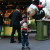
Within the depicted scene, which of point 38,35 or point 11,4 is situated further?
point 11,4

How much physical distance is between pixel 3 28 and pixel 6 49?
3420mm

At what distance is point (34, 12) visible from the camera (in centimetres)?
743

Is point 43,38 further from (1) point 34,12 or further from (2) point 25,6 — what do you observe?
(2) point 25,6

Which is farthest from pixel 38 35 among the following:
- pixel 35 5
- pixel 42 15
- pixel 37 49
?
pixel 37 49

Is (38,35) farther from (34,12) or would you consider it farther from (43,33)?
(34,12)

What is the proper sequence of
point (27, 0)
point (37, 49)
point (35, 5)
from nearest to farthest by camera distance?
point (37, 49)
point (35, 5)
point (27, 0)

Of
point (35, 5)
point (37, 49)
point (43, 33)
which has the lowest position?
point (37, 49)

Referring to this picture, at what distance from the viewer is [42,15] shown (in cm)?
782

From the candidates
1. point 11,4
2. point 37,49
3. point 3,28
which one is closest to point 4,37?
point 3,28

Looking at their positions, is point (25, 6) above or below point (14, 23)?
above

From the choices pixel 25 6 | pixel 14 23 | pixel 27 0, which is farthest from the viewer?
pixel 25 6

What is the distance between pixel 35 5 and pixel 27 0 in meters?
1.30

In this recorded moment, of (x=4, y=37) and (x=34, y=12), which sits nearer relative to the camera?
(x=34, y=12)

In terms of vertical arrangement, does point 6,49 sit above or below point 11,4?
below
